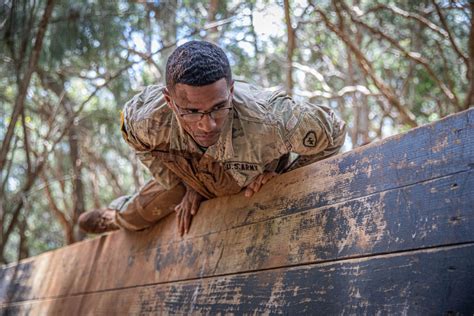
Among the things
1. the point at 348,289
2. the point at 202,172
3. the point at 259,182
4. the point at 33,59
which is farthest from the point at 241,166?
the point at 33,59

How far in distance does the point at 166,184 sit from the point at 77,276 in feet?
3.62

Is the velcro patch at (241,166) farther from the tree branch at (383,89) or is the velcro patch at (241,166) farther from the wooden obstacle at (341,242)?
the tree branch at (383,89)

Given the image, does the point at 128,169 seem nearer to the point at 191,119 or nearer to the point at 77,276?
the point at 77,276

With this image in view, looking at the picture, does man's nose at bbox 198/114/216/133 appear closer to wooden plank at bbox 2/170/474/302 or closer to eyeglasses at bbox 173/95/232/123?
eyeglasses at bbox 173/95/232/123

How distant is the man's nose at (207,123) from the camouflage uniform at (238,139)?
179 mm

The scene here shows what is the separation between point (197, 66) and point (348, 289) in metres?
0.84

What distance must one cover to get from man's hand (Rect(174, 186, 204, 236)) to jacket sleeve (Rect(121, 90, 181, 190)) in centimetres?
13

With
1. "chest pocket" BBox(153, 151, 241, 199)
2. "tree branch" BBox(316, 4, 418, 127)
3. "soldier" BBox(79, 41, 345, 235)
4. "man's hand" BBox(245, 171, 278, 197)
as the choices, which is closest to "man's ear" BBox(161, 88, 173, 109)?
"soldier" BBox(79, 41, 345, 235)

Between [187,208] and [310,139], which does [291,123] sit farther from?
[187,208]

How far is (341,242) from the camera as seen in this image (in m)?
1.66

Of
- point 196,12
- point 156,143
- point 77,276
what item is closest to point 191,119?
point 156,143

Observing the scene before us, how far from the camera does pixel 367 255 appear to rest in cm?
154

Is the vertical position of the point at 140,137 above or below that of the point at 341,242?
above

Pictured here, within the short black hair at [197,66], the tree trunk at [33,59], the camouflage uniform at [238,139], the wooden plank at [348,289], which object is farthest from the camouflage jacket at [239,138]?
the tree trunk at [33,59]
